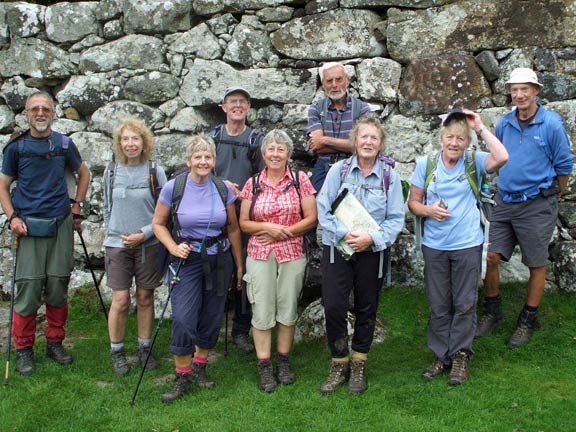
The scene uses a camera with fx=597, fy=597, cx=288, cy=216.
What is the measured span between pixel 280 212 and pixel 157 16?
344 centimetres

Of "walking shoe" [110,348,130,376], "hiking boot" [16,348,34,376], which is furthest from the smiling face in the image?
"walking shoe" [110,348,130,376]

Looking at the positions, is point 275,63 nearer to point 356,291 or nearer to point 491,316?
point 356,291

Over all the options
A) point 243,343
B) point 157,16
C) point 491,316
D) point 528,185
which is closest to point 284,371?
point 243,343

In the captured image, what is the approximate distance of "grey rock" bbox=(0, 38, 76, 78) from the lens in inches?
286

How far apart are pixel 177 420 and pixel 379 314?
2.50m

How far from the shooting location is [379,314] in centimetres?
620

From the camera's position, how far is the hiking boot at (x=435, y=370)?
4.99 metres

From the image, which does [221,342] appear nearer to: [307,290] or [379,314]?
[307,290]

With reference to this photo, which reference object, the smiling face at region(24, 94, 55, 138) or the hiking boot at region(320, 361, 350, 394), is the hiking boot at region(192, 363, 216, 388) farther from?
the smiling face at region(24, 94, 55, 138)

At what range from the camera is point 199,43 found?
22.8ft

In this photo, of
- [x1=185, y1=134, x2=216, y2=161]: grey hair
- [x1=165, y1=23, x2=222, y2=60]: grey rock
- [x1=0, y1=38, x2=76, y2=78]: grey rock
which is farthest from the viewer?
[x1=0, y1=38, x2=76, y2=78]: grey rock

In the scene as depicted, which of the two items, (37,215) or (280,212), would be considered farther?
(37,215)

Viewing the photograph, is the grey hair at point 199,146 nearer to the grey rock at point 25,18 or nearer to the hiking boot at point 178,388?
the hiking boot at point 178,388

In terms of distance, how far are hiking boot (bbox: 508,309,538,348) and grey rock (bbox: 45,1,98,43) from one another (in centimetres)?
576
